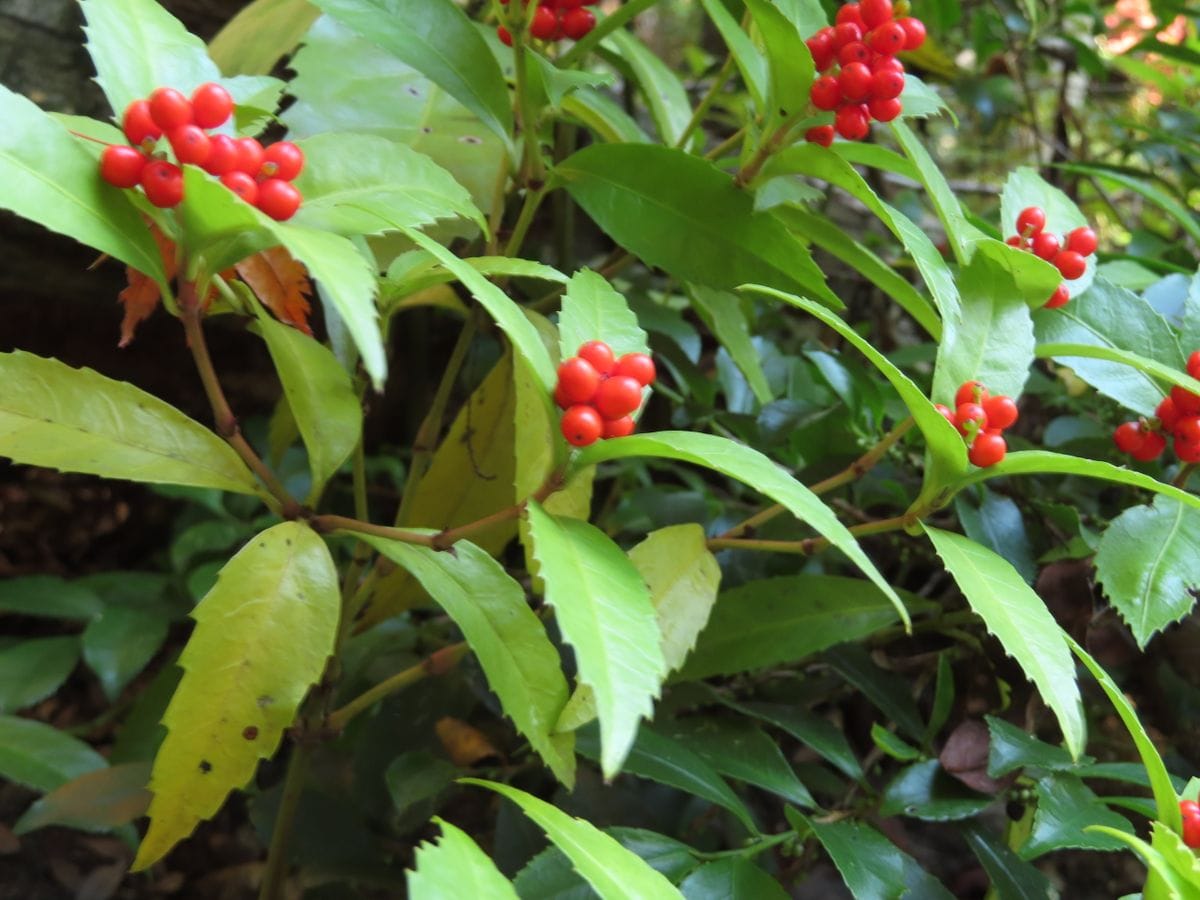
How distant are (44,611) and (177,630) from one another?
9.2 inches

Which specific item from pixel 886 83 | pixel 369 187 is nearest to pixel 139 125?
pixel 369 187

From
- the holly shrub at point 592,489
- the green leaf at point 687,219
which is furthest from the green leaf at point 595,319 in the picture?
the green leaf at point 687,219

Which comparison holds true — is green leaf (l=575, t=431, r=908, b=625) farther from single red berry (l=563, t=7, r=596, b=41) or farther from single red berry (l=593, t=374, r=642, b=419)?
single red berry (l=563, t=7, r=596, b=41)

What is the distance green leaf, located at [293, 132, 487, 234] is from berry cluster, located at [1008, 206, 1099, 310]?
42cm

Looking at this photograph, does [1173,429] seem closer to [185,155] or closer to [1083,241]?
[1083,241]

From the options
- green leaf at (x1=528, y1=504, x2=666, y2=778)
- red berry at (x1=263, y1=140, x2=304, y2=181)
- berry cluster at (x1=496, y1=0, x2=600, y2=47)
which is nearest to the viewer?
green leaf at (x1=528, y1=504, x2=666, y2=778)

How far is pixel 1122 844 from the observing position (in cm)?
62

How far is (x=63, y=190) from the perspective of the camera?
0.45 meters

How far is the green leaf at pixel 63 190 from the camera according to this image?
1.40ft

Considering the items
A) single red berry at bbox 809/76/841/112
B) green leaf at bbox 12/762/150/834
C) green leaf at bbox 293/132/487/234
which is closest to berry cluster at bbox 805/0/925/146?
single red berry at bbox 809/76/841/112

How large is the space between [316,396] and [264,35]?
0.48 meters

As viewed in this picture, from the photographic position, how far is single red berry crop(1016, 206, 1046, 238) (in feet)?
2.30

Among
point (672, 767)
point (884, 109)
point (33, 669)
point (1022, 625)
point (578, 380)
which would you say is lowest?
point (33, 669)

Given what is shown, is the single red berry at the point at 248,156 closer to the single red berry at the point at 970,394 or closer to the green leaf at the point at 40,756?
the single red berry at the point at 970,394
